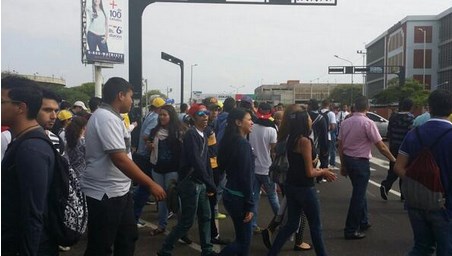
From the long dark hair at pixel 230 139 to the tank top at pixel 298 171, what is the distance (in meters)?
0.58

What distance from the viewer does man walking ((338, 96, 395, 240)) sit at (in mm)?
6121

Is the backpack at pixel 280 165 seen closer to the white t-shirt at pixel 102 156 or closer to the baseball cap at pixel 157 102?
the white t-shirt at pixel 102 156

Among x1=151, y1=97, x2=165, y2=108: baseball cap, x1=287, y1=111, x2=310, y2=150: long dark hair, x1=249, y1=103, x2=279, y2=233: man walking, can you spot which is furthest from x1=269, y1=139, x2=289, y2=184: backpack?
x1=151, y1=97, x2=165, y2=108: baseball cap

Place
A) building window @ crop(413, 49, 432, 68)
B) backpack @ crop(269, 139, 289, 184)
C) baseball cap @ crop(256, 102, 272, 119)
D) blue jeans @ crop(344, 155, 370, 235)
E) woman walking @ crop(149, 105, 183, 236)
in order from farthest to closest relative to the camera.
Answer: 1. building window @ crop(413, 49, 432, 68)
2. baseball cap @ crop(256, 102, 272, 119)
3. blue jeans @ crop(344, 155, 370, 235)
4. woman walking @ crop(149, 105, 183, 236)
5. backpack @ crop(269, 139, 289, 184)

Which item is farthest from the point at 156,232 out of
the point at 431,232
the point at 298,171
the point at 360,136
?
the point at 431,232

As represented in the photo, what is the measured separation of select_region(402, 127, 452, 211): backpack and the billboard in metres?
36.9

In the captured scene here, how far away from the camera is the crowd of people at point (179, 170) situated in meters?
2.54

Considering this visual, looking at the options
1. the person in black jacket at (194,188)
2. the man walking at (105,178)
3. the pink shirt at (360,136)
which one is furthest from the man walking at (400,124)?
the man walking at (105,178)

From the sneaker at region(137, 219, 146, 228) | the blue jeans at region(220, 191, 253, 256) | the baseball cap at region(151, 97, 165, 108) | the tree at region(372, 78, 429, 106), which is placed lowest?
the sneaker at region(137, 219, 146, 228)

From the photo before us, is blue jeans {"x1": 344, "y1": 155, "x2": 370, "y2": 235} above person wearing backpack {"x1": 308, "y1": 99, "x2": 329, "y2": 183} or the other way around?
the other way around

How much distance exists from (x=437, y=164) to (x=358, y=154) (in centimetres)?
246

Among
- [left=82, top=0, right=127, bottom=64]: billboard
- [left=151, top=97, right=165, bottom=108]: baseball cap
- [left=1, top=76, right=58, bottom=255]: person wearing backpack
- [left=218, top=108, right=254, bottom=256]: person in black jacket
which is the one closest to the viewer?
[left=1, top=76, right=58, bottom=255]: person wearing backpack

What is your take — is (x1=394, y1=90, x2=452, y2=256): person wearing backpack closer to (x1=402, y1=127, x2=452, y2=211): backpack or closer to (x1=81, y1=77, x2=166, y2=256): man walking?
(x1=402, y1=127, x2=452, y2=211): backpack

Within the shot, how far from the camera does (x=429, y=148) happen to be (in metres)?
3.74
